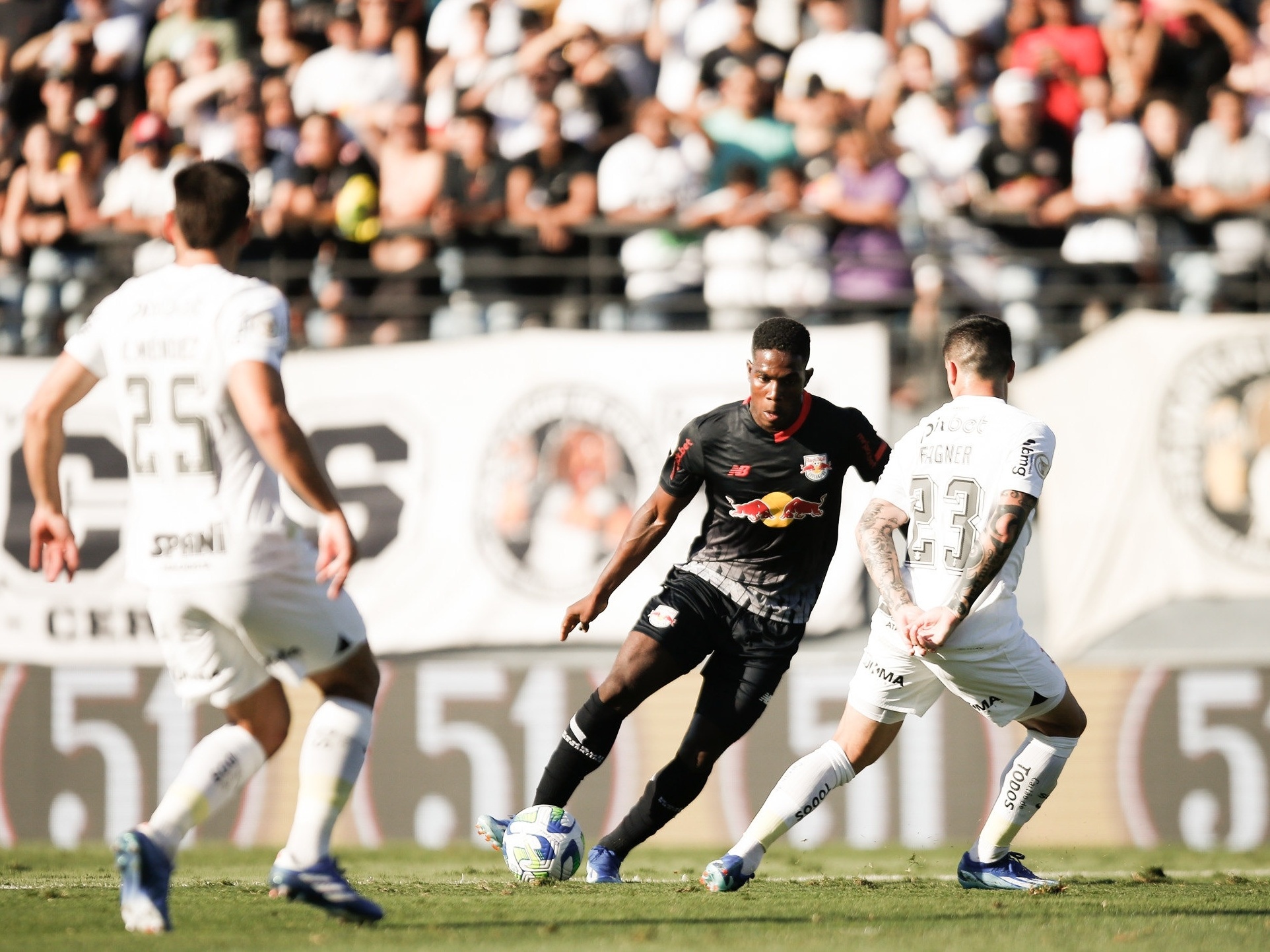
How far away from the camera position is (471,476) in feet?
36.0

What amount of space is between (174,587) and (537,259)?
6.61 metres

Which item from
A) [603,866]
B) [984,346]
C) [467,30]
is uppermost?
[467,30]

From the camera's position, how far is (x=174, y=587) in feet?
17.0

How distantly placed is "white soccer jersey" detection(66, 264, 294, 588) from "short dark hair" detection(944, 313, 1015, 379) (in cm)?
267

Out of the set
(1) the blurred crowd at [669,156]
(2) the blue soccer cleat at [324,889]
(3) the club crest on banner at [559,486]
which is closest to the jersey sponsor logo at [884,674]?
(2) the blue soccer cleat at [324,889]

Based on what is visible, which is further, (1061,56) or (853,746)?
(1061,56)

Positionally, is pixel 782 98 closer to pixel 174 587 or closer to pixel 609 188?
pixel 609 188

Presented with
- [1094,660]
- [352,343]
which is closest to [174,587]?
[352,343]

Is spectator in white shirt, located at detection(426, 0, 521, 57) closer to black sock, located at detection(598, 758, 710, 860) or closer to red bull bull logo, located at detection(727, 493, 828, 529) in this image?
red bull bull logo, located at detection(727, 493, 828, 529)

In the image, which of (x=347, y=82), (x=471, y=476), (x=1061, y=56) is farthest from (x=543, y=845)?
(x=1061, y=56)

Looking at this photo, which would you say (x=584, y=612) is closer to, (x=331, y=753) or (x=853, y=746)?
(x=853, y=746)

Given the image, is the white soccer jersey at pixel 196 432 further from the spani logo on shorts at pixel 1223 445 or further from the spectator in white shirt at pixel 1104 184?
the spectator in white shirt at pixel 1104 184

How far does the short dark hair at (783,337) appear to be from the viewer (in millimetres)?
6895

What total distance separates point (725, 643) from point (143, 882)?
301 cm
